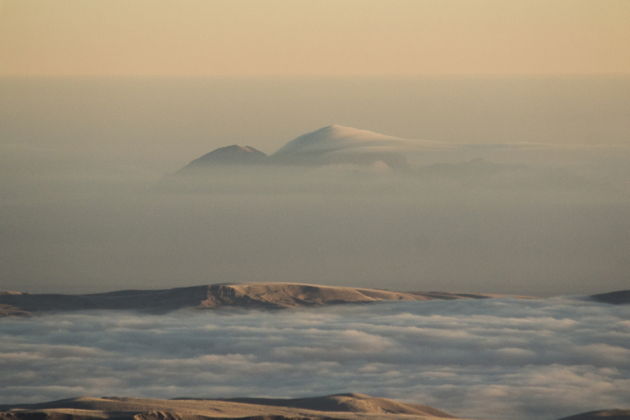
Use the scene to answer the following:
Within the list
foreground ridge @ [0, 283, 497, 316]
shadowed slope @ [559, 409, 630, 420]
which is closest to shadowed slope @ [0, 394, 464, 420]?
shadowed slope @ [559, 409, 630, 420]

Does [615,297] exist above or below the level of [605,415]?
above

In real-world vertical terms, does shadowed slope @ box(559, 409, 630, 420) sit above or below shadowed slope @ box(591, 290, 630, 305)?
below

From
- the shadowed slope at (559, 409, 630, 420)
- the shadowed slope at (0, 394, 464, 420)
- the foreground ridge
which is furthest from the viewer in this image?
the foreground ridge

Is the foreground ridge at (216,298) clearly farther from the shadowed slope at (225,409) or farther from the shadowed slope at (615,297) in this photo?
the shadowed slope at (225,409)

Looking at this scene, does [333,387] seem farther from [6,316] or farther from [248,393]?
[6,316]

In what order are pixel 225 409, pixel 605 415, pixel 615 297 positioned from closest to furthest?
pixel 225 409 < pixel 605 415 < pixel 615 297

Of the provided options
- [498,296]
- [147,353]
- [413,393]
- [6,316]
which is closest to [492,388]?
[413,393]

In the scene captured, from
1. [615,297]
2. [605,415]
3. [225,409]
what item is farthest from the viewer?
[615,297]

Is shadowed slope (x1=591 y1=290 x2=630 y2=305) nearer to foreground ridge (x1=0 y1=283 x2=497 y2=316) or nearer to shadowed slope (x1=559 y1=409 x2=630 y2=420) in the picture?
foreground ridge (x1=0 y1=283 x2=497 y2=316)

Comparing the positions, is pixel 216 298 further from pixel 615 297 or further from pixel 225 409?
pixel 225 409

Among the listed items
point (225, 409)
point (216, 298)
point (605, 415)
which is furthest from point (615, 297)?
point (225, 409)

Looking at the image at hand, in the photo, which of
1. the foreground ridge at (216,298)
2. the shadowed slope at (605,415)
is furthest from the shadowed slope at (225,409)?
the foreground ridge at (216,298)

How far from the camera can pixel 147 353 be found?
252ft

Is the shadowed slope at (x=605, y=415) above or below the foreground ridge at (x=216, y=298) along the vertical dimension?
below
